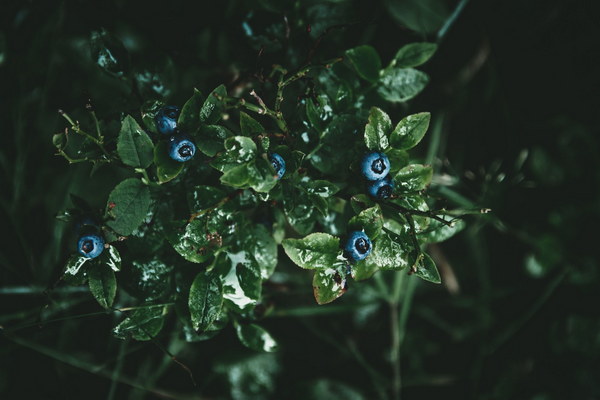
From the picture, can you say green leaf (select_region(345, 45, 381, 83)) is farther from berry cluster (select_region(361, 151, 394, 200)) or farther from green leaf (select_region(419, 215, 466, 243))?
green leaf (select_region(419, 215, 466, 243))

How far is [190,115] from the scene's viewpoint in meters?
1.00

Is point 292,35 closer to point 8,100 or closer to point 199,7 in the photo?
point 199,7

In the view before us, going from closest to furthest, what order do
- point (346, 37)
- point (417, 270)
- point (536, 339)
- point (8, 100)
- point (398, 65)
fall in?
point (417, 270) < point (398, 65) < point (346, 37) < point (8, 100) < point (536, 339)

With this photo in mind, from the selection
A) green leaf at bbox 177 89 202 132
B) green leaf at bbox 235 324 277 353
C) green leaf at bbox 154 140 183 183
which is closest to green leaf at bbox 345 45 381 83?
green leaf at bbox 177 89 202 132

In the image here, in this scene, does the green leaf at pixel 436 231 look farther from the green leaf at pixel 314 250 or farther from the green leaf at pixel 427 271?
the green leaf at pixel 314 250

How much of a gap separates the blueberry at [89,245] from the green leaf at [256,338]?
0.43m

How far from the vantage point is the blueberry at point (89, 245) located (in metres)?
0.98

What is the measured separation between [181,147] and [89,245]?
1.01 feet

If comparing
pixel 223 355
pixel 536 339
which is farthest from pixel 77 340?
pixel 536 339

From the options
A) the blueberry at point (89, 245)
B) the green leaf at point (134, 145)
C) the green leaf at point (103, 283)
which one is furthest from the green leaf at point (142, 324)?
the green leaf at point (134, 145)

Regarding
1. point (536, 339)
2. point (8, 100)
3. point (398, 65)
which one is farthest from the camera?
point (536, 339)

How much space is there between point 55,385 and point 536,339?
2180mm

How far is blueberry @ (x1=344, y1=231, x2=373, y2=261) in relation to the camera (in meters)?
0.96

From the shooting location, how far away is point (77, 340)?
6.20 ft
